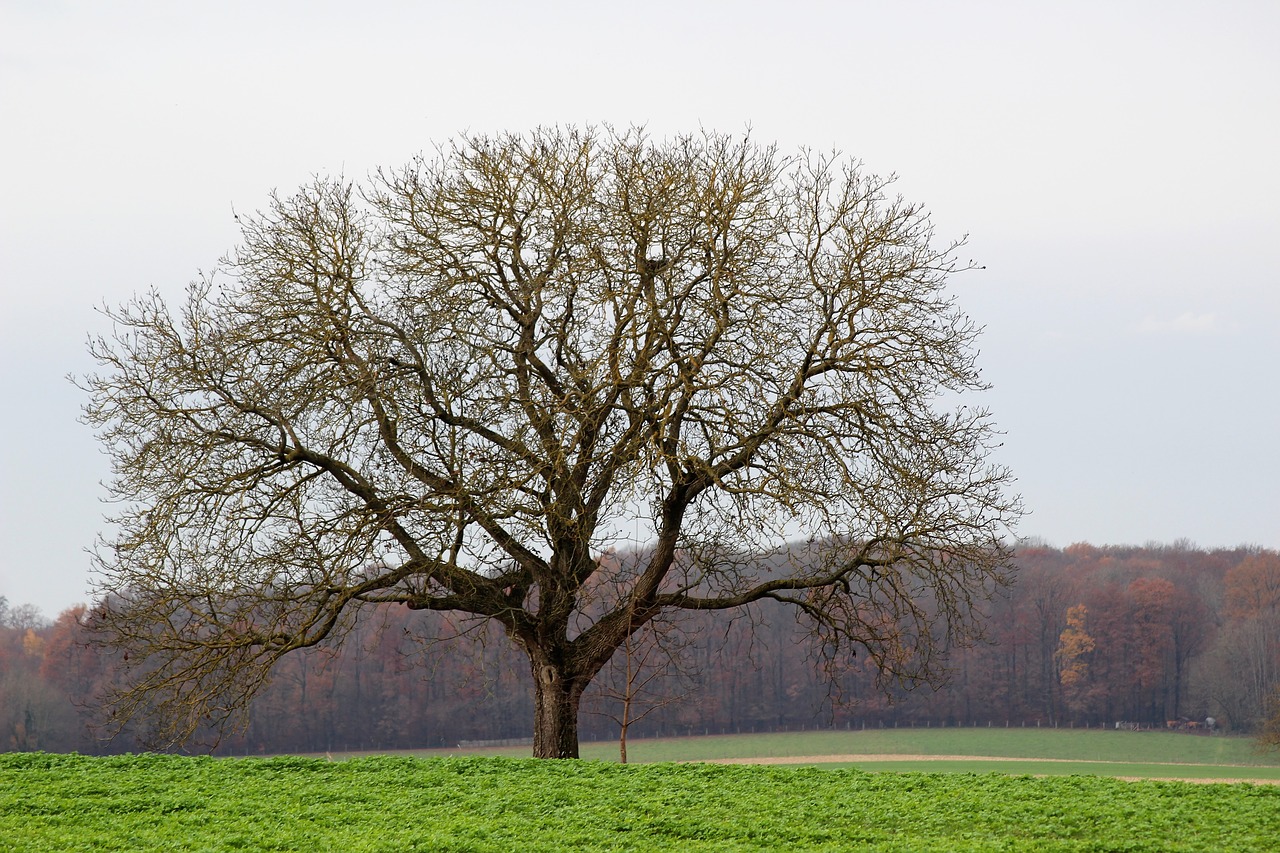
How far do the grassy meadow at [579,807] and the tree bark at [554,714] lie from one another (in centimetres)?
252

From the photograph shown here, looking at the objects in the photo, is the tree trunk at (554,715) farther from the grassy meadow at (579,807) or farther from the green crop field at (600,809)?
the green crop field at (600,809)

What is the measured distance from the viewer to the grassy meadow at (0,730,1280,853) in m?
10.0

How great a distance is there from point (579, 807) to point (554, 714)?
18.1ft

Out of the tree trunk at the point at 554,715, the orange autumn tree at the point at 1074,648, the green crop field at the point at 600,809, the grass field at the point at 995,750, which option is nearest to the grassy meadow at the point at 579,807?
the green crop field at the point at 600,809

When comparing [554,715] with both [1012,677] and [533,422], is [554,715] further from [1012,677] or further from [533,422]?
[1012,677]

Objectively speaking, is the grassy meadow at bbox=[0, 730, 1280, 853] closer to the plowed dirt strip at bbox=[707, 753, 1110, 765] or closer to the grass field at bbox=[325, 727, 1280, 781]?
the grass field at bbox=[325, 727, 1280, 781]

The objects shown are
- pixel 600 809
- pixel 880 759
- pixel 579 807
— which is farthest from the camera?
pixel 880 759

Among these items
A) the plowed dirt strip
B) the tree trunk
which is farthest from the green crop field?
the plowed dirt strip

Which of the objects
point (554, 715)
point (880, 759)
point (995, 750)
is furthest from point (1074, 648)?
point (554, 715)

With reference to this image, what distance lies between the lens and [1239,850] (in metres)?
9.30

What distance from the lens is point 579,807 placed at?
11.5 m

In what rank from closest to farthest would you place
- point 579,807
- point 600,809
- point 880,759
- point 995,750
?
1. point 600,809
2. point 579,807
3. point 880,759
4. point 995,750

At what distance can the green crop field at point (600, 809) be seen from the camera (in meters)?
10.0

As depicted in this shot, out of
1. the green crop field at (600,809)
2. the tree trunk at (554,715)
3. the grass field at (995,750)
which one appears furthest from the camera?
the grass field at (995,750)
